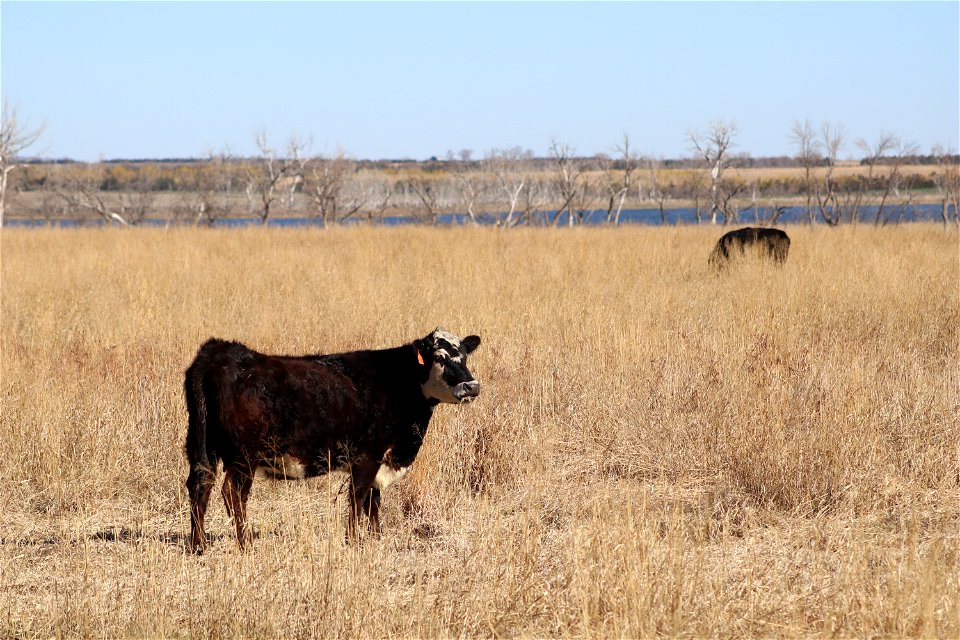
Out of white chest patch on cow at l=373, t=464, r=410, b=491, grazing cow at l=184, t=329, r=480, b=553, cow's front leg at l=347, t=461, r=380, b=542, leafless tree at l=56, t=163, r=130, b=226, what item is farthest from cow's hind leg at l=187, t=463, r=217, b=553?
leafless tree at l=56, t=163, r=130, b=226

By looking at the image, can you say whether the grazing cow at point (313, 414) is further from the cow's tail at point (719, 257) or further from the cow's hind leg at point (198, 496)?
the cow's tail at point (719, 257)

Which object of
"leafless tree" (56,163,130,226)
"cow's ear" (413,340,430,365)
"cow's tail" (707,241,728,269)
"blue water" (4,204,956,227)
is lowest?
"cow's ear" (413,340,430,365)

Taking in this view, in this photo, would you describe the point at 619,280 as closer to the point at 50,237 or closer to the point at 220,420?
the point at 220,420

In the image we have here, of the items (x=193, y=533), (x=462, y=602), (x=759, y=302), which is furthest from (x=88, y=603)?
(x=759, y=302)

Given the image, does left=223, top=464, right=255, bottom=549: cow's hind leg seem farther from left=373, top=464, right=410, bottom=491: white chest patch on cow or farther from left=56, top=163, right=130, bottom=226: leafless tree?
left=56, top=163, right=130, bottom=226: leafless tree

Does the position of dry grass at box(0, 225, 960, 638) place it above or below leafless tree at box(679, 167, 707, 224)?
below

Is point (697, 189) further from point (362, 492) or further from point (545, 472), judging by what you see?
point (362, 492)

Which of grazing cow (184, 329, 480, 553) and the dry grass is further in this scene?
grazing cow (184, 329, 480, 553)

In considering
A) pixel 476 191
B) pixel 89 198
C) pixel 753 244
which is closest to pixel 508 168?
pixel 476 191

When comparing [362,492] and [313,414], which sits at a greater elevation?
[313,414]

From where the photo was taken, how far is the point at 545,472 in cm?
561

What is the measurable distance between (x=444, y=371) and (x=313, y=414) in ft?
2.20

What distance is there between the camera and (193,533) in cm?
443

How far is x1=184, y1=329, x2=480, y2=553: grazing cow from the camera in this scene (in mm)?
4340
